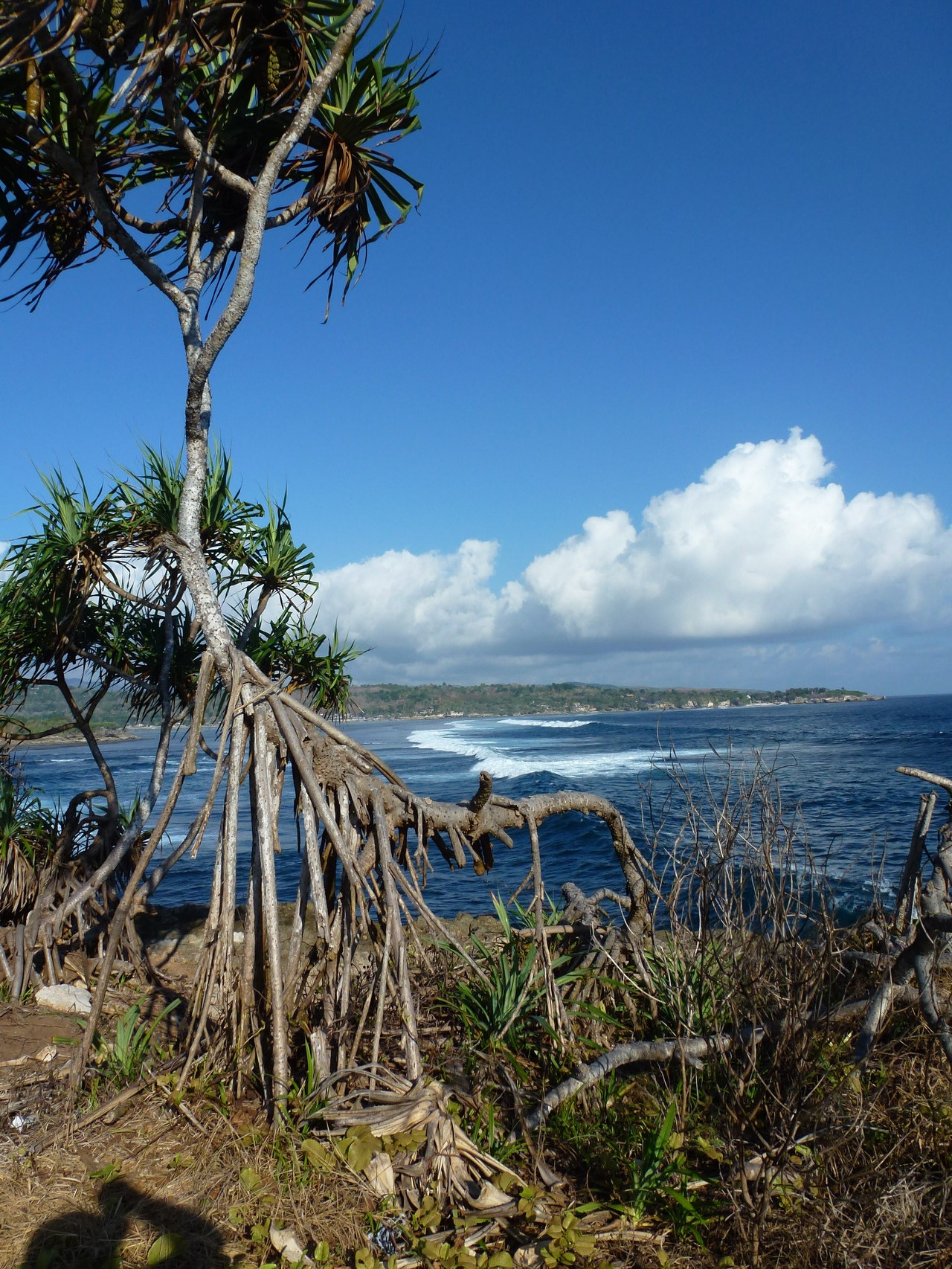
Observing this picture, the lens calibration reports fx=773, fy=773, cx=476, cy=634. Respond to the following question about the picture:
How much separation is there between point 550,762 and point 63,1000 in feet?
118

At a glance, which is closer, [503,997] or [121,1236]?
[121,1236]

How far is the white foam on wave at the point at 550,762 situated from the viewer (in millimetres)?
33938

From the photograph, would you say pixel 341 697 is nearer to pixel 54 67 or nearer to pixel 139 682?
pixel 139 682

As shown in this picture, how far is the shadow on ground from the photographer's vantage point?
2.68m

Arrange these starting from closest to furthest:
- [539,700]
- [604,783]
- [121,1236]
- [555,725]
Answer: [121,1236]
[604,783]
[555,725]
[539,700]

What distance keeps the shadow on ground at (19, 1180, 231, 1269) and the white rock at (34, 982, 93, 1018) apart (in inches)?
106

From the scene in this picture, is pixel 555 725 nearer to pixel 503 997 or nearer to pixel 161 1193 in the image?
pixel 503 997

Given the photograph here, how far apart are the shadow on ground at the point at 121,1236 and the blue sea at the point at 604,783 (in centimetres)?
254

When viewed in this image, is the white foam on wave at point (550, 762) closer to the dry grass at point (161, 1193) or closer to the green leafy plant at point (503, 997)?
the green leafy plant at point (503, 997)

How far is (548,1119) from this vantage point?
11.5 ft

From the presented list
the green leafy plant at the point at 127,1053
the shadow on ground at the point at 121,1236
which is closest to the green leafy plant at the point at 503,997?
the shadow on ground at the point at 121,1236

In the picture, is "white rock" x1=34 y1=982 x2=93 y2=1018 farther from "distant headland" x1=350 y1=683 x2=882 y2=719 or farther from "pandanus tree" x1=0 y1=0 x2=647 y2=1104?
"distant headland" x1=350 y1=683 x2=882 y2=719

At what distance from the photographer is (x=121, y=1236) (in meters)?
2.80

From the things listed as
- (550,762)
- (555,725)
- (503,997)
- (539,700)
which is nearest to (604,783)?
(550,762)
